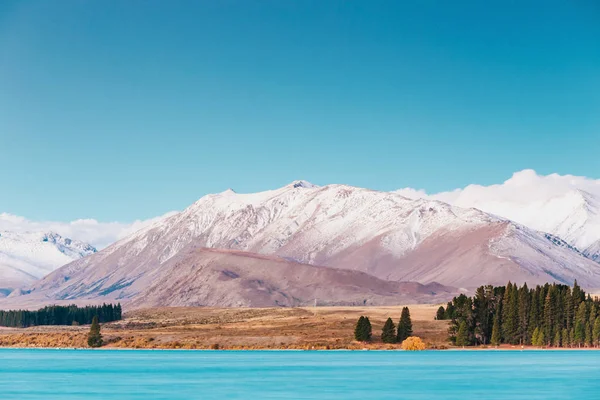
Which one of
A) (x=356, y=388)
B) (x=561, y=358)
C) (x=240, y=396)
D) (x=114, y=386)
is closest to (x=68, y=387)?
(x=114, y=386)

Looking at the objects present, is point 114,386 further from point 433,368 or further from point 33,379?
point 433,368

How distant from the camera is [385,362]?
A: 6427 inches

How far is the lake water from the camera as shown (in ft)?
347

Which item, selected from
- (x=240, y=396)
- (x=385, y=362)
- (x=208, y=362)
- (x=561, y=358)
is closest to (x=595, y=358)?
(x=561, y=358)

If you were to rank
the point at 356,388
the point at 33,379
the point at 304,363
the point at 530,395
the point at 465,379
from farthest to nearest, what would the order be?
the point at 304,363 < the point at 33,379 < the point at 465,379 < the point at 356,388 < the point at 530,395

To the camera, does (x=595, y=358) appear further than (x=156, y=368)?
Yes

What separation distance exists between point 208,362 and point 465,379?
2352 inches

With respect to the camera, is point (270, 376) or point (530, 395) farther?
point (270, 376)

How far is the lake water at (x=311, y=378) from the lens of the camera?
106 metres

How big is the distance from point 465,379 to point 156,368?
52.3 metres

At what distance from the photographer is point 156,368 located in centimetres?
15238

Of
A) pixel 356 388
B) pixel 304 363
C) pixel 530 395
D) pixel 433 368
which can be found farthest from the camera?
pixel 304 363

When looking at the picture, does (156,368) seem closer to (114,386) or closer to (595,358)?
(114,386)

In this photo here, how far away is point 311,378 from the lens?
127125 mm
